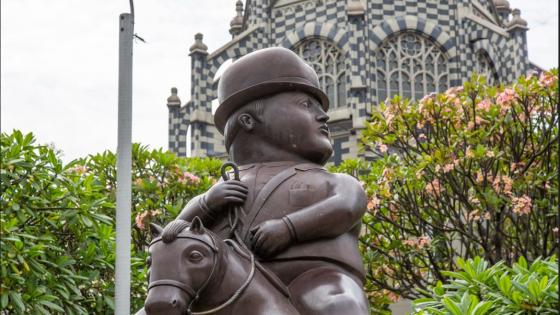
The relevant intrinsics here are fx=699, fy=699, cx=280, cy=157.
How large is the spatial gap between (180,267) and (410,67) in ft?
68.2

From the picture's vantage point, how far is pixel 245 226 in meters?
3.01

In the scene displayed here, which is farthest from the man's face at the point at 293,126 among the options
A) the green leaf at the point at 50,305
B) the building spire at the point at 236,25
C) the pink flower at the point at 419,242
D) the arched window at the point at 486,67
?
the building spire at the point at 236,25

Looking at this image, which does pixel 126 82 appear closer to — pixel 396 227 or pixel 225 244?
pixel 225 244

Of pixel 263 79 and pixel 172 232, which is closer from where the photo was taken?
pixel 172 232

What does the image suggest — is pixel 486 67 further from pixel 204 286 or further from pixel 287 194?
pixel 204 286

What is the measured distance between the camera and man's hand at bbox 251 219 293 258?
285 centimetres

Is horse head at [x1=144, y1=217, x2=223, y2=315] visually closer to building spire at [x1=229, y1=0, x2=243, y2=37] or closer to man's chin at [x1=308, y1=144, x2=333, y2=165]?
man's chin at [x1=308, y1=144, x2=333, y2=165]

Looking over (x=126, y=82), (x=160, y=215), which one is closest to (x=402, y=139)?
(x=160, y=215)

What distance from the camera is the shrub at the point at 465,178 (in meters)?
8.80

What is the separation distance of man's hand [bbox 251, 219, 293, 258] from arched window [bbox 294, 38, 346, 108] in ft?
66.9

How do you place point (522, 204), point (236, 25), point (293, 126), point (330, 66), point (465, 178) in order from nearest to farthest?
point (293, 126), point (522, 204), point (465, 178), point (330, 66), point (236, 25)

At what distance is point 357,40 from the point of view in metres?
22.4

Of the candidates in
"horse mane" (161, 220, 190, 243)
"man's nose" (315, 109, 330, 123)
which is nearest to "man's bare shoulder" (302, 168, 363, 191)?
"man's nose" (315, 109, 330, 123)

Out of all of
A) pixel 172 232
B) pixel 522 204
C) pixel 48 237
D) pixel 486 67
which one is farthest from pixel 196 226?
pixel 486 67
